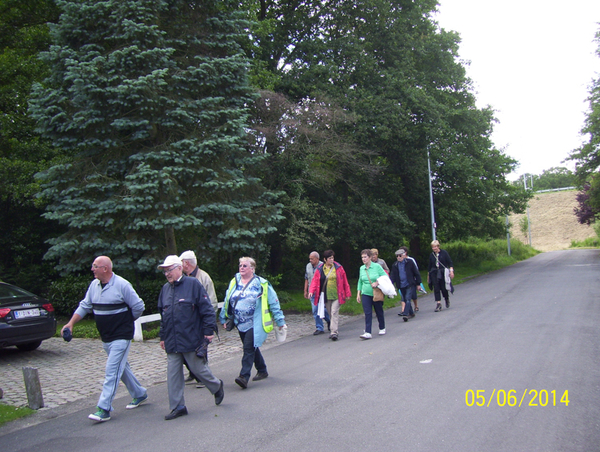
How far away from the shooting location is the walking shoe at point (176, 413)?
561 cm

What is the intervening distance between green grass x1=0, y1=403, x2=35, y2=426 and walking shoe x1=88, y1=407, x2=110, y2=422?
3.94 feet

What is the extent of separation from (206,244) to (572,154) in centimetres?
3613

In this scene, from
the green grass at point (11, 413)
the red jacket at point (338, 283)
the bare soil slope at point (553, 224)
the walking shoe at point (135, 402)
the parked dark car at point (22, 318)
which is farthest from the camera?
the bare soil slope at point (553, 224)

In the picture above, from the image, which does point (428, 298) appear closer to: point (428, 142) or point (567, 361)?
point (428, 142)

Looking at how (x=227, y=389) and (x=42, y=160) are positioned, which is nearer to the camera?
(x=227, y=389)

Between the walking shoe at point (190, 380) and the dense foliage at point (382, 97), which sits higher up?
the dense foliage at point (382, 97)

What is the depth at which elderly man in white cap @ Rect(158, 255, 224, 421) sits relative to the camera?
573 cm

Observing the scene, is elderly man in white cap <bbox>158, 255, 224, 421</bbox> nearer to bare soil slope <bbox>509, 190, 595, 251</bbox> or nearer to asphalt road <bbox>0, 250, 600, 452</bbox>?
asphalt road <bbox>0, 250, 600, 452</bbox>

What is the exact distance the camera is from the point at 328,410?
5.45 meters

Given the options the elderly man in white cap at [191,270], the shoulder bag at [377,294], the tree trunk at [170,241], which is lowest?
the shoulder bag at [377,294]

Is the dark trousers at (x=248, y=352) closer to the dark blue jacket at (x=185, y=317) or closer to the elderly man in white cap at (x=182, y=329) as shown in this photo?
the elderly man in white cap at (x=182, y=329)

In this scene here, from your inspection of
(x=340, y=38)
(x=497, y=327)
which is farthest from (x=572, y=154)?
(x=497, y=327)

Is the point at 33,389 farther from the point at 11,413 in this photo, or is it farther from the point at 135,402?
the point at 135,402
